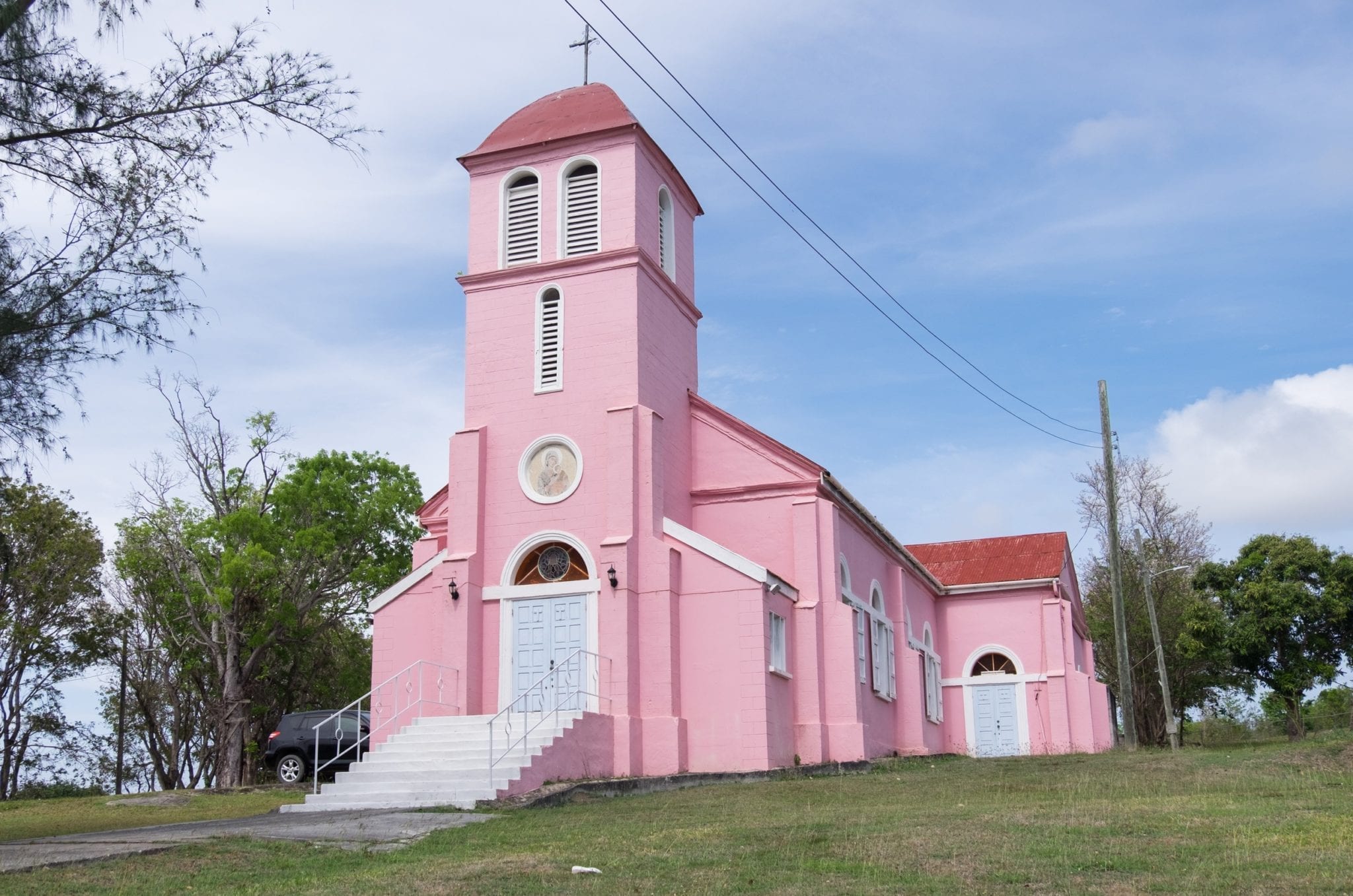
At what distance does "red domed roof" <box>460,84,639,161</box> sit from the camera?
25.3 m

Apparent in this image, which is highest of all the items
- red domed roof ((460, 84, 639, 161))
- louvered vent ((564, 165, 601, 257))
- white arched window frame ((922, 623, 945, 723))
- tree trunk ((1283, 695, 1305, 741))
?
red domed roof ((460, 84, 639, 161))

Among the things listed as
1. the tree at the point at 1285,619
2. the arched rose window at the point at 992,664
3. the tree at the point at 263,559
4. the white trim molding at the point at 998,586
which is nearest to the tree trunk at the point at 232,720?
the tree at the point at 263,559

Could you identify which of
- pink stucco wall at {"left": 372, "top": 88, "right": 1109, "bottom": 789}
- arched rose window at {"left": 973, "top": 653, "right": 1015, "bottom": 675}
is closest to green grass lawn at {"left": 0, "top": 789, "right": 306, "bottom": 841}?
pink stucco wall at {"left": 372, "top": 88, "right": 1109, "bottom": 789}

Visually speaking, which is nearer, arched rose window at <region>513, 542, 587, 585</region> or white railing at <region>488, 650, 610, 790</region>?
white railing at <region>488, 650, 610, 790</region>

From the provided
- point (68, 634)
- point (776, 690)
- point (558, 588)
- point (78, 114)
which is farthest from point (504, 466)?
point (68, 634)

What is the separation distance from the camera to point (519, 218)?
25641 millimetres

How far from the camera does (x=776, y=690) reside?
2316 centimetres

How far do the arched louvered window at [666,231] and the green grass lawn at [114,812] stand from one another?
1174cm

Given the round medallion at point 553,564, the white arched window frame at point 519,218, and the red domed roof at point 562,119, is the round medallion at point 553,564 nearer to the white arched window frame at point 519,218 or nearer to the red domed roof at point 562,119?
the white arched window frame at point 519,218

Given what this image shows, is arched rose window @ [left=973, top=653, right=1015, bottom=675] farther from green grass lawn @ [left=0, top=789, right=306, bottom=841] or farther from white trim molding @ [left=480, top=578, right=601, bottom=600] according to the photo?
green grass lawn @ [left=0, top=789, right=306, bottom=841]

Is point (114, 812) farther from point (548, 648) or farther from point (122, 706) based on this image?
point (122, 706)

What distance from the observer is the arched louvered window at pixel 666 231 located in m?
26.5

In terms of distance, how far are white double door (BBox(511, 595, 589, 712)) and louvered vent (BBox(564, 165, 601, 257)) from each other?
647cm

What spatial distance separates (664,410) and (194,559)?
16.4 meters
